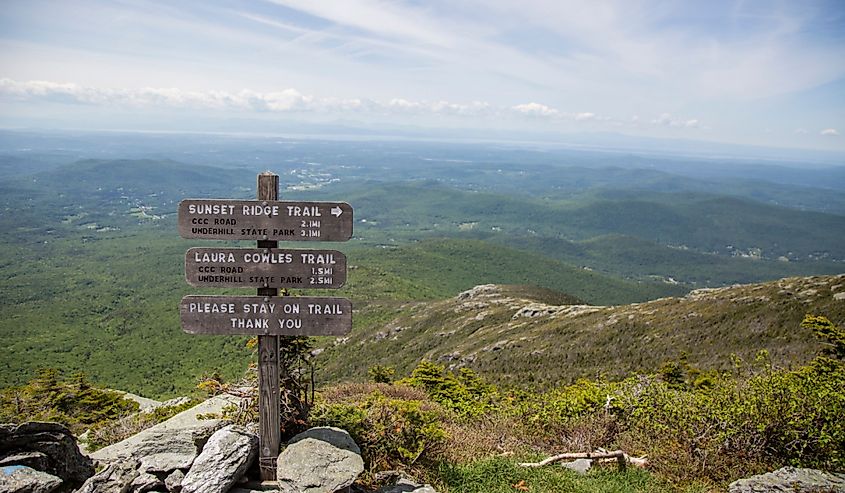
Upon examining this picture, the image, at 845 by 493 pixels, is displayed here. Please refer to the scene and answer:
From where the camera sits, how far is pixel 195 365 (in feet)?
215

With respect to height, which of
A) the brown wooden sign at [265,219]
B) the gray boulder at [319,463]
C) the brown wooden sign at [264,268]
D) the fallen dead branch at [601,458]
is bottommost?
the fallen dead branch at [601,458]

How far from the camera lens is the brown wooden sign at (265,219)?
299 inches

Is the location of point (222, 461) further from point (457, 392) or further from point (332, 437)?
point (457, 392)

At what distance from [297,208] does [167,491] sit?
431cm

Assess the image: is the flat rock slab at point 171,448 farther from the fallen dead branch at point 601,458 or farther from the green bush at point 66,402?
the green bush at point 66,402

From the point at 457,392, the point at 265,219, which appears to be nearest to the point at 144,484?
the point at 265,219

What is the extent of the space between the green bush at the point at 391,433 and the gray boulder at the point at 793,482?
438 cm

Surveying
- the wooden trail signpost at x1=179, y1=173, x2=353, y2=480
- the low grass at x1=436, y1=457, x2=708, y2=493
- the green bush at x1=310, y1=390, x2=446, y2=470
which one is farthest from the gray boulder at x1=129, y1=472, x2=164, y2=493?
the low grass at x1=436, y1=457, x2=708, y2=493

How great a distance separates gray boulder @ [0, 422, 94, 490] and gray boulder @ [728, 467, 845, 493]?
958cm

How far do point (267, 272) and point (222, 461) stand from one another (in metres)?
2.70

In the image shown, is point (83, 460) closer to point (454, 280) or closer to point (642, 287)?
point (454, 280)

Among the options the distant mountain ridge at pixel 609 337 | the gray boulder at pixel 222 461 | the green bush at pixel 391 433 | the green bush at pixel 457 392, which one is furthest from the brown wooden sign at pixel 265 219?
the distant mountain ridge at pixel 609 337

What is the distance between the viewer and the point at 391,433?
26.8 ft

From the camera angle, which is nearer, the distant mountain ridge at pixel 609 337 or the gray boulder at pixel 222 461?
the gray boulder at pixel 222 461
